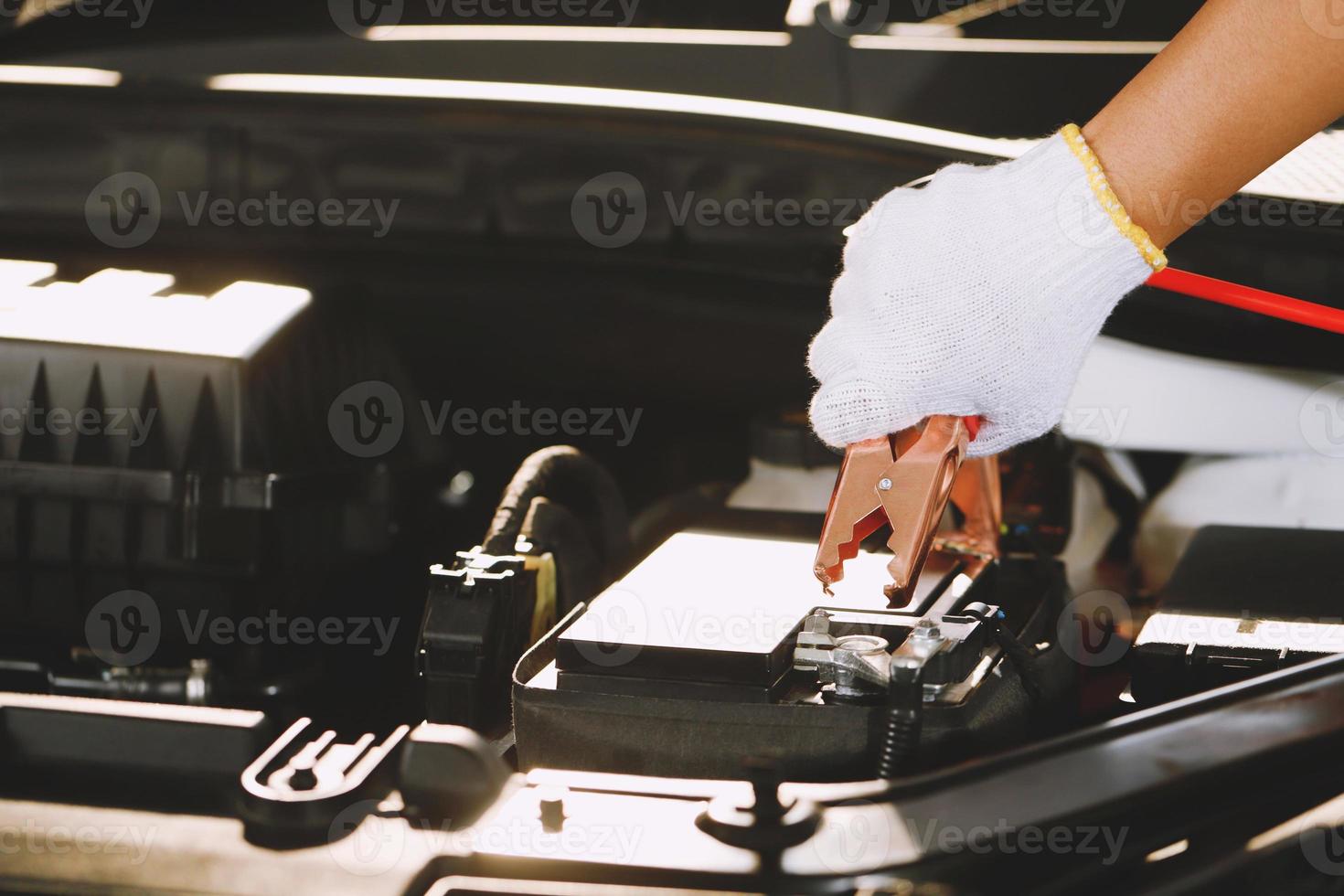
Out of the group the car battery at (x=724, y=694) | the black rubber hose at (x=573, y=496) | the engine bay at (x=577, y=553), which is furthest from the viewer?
the black rubber hose at (x=573, y=496)

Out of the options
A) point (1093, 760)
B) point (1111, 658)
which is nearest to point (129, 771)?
point (1093, 760)

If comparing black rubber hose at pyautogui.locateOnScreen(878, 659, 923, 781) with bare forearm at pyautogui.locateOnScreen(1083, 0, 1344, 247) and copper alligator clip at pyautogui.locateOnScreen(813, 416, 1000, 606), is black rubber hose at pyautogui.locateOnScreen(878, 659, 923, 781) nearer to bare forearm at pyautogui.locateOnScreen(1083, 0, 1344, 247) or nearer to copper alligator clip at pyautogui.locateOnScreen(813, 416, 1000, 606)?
copper alligator clip at pyautogui.locateOnScreen(813, 416, 1000, 606)

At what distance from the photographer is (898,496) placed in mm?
854

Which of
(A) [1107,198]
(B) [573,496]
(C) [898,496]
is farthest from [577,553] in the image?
(A) [1107,198]

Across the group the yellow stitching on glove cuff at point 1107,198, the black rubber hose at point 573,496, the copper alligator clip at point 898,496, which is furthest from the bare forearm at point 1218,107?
the black rubber hose at point 573,496

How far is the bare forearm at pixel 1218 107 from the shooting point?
2.56ft

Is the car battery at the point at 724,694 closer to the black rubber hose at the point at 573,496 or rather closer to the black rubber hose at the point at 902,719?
the black rubber hose at the point at 902,719

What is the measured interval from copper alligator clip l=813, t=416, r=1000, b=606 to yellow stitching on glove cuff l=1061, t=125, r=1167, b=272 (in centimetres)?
17

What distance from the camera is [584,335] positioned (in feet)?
4.78

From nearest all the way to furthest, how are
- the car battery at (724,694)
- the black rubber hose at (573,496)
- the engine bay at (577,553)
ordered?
the engine bay at (577,553) < the car battery at (724,694) < the black rubber hose at (573,496)

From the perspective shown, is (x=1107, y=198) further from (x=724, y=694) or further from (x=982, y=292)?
(x=724, y=694)

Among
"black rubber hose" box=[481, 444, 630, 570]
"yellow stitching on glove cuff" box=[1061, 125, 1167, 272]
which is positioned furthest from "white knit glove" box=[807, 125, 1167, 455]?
"black rubber hose" box=[481, 444, 630, 570]

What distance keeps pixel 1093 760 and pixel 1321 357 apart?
0.64 m

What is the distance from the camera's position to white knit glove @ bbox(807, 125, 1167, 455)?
33.3 inches
